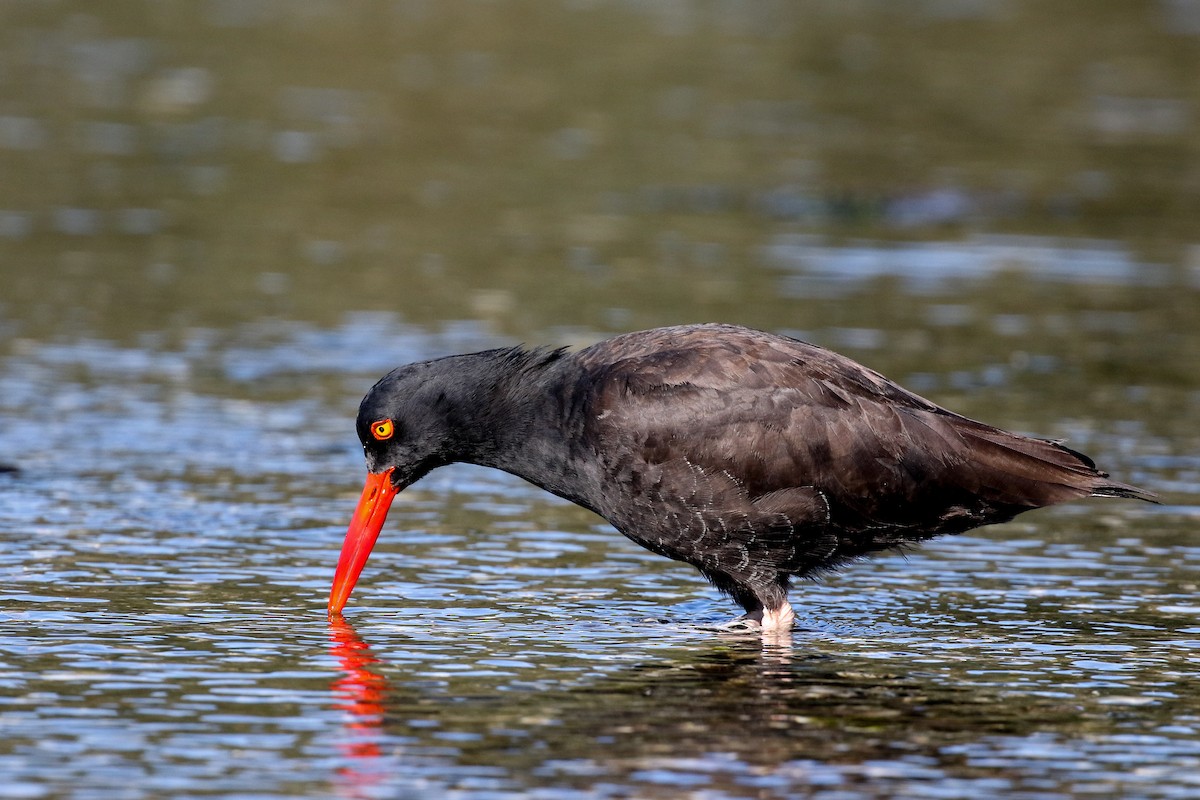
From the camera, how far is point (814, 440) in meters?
8.80

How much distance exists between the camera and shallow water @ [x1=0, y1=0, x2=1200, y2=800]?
741 centimetres

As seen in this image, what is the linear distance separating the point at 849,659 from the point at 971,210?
1234 centimetres

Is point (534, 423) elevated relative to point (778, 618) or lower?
elevated

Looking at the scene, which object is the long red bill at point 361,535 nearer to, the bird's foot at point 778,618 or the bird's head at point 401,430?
the bird's head at point 401,430

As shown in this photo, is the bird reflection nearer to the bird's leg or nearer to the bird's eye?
the bird's eye

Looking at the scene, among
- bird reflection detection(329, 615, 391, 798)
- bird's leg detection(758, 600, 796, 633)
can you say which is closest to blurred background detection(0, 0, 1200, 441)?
bird's leg detection(758, 600, 796, 633)

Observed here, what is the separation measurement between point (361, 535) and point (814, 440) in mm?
2166

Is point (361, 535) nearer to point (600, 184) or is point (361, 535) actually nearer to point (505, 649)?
point (505, 649)

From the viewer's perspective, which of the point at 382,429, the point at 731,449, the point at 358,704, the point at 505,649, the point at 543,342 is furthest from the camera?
the point at 543,342

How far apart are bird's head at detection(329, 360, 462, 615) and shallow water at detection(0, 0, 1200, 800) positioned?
265mm

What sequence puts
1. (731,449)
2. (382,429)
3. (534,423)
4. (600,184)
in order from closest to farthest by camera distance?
(731,449)
(534,423)
(382,429)
(600,184)

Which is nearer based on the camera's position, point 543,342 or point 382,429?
point 382,429

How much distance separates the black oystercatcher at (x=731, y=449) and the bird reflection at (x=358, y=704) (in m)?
0.55

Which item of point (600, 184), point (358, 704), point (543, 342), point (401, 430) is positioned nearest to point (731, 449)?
point (401, 430)
